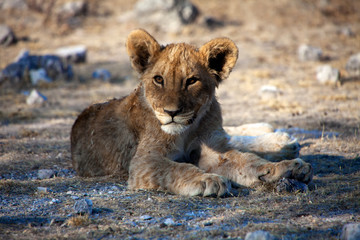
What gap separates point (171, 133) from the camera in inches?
155

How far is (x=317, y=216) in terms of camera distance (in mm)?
3137

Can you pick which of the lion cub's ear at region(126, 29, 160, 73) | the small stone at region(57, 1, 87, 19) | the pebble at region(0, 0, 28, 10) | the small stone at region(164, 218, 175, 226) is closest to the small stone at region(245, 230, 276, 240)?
the small stone at region(164, 218, 175, 226)

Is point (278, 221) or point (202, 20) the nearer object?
point (278, 221)

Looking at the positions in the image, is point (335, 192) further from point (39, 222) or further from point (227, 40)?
point (39, 222)

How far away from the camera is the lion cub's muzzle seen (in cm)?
380

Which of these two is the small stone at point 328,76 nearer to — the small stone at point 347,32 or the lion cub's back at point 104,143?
the small stone at point 347,32

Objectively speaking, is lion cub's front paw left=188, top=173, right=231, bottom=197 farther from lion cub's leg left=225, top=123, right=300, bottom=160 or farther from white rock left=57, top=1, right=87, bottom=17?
white rock left=57, top=1, right=87, bottom=17

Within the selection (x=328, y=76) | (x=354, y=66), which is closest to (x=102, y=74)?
(x=328, y=76)

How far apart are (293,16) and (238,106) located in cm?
1021

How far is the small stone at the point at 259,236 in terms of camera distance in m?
2.60

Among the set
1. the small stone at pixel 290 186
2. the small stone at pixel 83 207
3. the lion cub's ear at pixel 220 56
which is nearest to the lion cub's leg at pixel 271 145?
the lion cub's ear at pixel 220 56

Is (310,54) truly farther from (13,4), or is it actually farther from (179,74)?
(13,4)

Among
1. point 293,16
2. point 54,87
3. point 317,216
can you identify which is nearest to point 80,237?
point 317,216

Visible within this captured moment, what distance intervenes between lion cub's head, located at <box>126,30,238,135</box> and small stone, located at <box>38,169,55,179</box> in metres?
1.47
